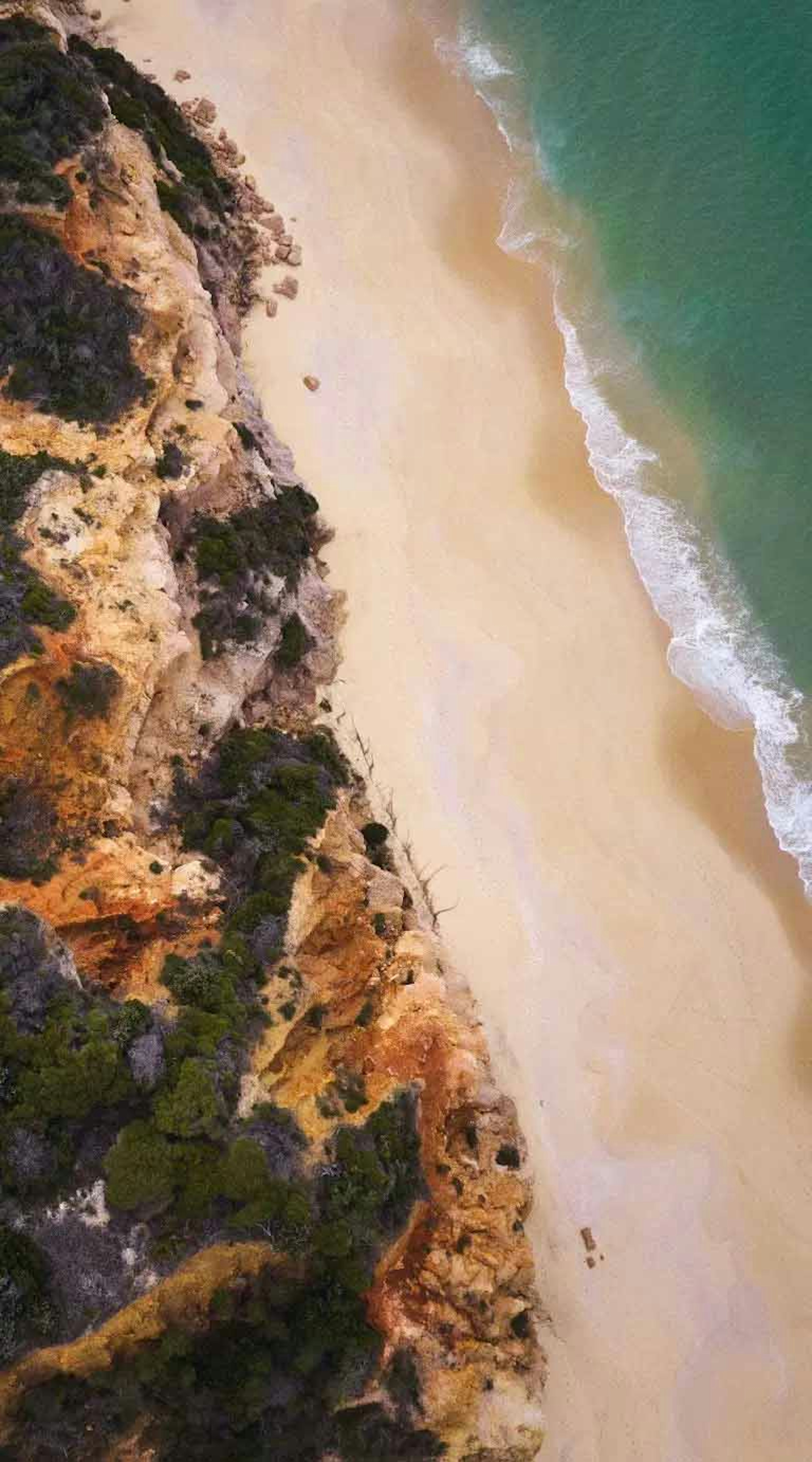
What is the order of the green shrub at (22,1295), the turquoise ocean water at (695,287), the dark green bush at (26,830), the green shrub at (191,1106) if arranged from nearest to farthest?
the green shrub at (22,1295)
the green shrub at (191,1106)
the dark green bush at (26,830)
the turquoise ocean water at (695,287)

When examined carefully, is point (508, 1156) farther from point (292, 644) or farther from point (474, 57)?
point (474, 57)

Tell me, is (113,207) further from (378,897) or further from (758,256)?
(758,256)

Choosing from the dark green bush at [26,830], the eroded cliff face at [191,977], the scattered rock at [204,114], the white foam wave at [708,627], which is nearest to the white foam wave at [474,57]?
the scattered rock at [204,114]

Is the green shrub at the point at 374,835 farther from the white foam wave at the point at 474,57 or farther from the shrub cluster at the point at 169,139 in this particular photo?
the white foam wave at the point at 474,57

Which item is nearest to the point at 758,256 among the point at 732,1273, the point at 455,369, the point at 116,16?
the point at 455,369

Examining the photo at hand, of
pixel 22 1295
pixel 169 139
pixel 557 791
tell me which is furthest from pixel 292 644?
pixel 169 139

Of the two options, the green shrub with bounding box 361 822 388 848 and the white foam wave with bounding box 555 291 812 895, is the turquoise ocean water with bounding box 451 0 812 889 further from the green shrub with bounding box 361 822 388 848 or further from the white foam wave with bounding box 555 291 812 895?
the green shrub with bounding box 361 822 388 848
